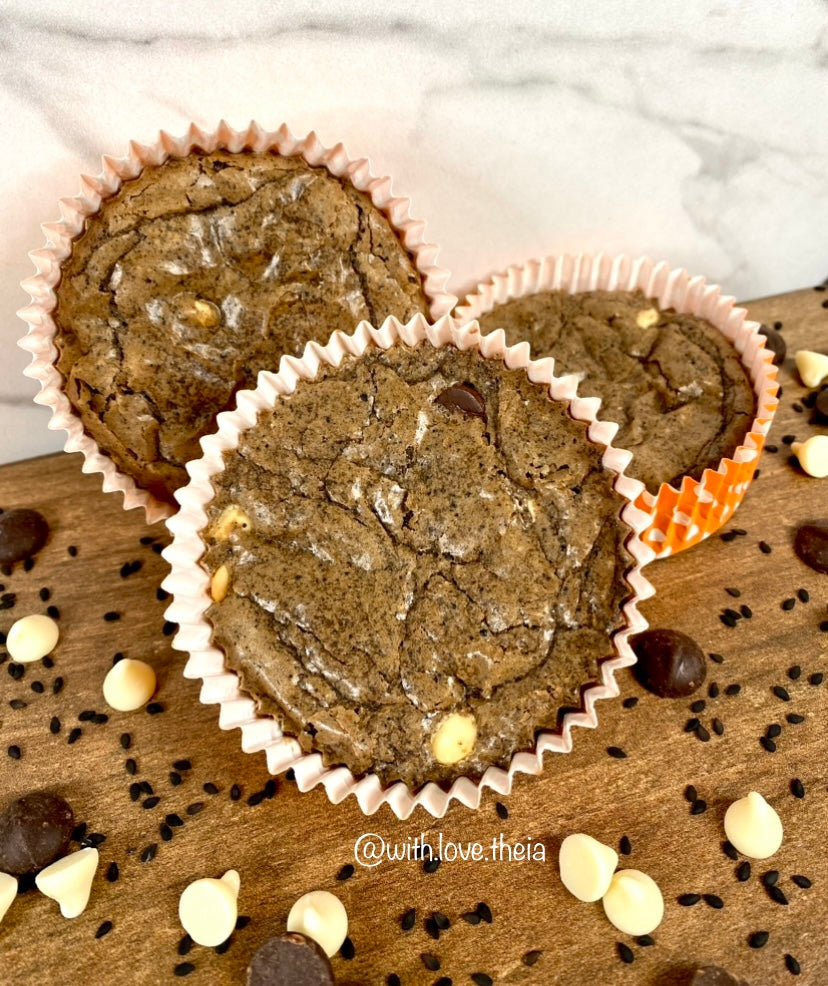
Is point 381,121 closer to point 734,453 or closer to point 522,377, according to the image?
point 522,377

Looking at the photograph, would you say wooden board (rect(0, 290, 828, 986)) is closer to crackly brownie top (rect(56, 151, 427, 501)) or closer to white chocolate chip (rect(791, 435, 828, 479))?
white chocolate chip (rect(791, 435, 828, 479))

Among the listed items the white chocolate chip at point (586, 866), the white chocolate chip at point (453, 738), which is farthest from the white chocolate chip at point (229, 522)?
the white chocolate chip at point (586, 866)

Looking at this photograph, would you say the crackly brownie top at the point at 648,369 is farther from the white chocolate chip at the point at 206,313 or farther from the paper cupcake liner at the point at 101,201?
the white chocolate chip at the point at 206,313

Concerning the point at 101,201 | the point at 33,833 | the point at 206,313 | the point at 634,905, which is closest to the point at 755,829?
Answer: the point at 634,905

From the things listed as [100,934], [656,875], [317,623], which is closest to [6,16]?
[317,623]

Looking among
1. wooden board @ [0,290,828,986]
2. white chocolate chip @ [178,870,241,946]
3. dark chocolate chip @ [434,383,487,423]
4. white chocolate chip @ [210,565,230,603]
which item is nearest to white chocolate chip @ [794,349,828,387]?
wooden board @ [0,290,828,986]
